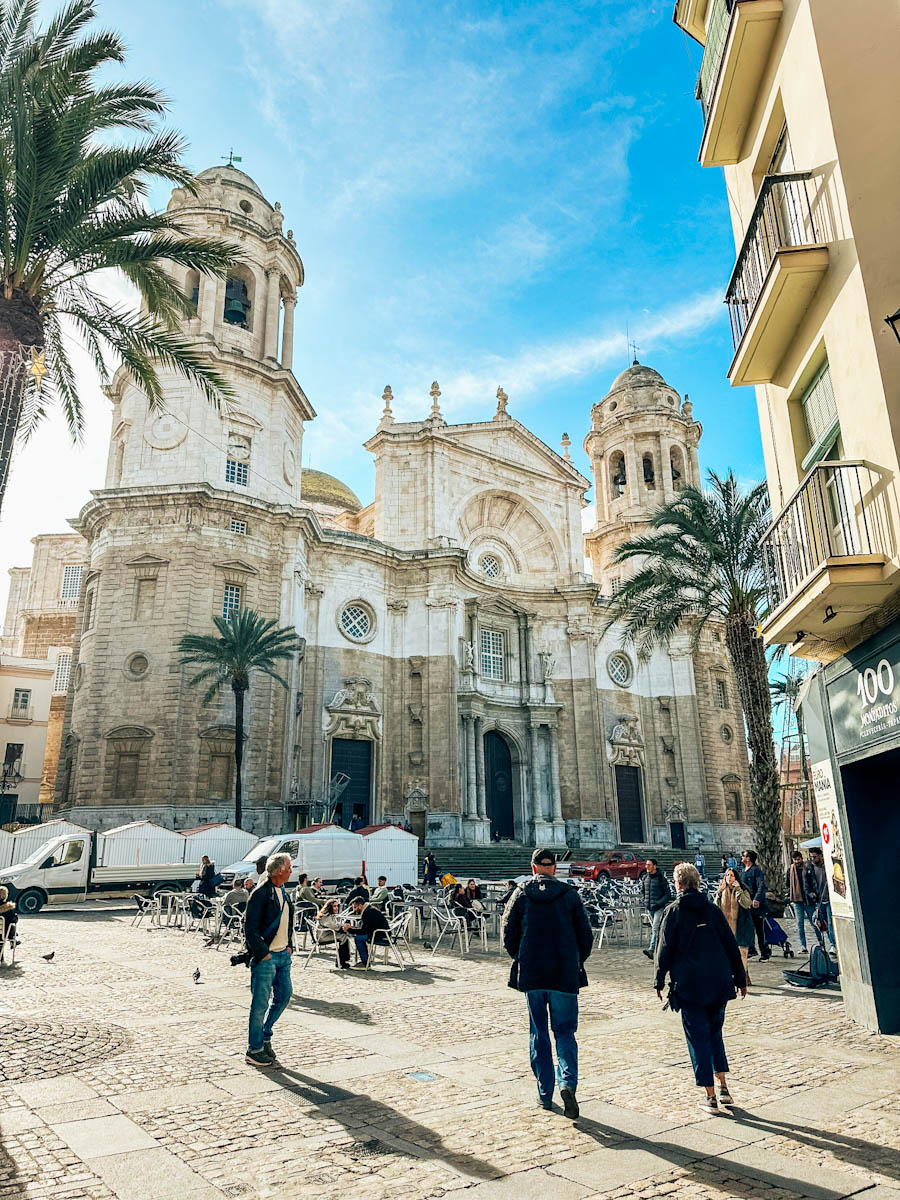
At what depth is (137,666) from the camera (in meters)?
31.3

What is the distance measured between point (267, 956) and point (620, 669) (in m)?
40.2

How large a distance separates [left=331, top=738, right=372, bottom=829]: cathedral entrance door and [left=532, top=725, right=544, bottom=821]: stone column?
896cm

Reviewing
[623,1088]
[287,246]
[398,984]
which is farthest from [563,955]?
[287,246]

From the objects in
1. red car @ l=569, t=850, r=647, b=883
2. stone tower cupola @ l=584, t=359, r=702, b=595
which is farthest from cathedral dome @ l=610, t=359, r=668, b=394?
red car @ l=569, t=850, r=647, b=883

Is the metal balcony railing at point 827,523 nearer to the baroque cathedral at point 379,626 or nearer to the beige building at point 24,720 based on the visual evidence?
the baroque cathedral at point 379,626

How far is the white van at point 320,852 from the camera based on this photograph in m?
23.3

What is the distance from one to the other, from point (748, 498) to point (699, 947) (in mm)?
16828

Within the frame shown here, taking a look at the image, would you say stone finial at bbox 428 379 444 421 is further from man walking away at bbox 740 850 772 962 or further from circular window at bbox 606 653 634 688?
man walking away at bbox 740 850 772 962

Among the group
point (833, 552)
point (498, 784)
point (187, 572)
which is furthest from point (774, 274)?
→ point (498, 784)

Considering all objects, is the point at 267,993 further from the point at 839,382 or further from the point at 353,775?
the point at 353,775

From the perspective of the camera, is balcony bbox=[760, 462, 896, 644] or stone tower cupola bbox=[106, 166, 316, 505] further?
stone tower cupola bbox=[106, 166, 316, 505]

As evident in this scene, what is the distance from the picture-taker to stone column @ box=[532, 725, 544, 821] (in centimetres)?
4094

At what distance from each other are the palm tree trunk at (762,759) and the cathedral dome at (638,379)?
37.0 m

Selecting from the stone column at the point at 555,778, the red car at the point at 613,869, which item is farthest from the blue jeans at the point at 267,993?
the stone column at the point at 555,778
